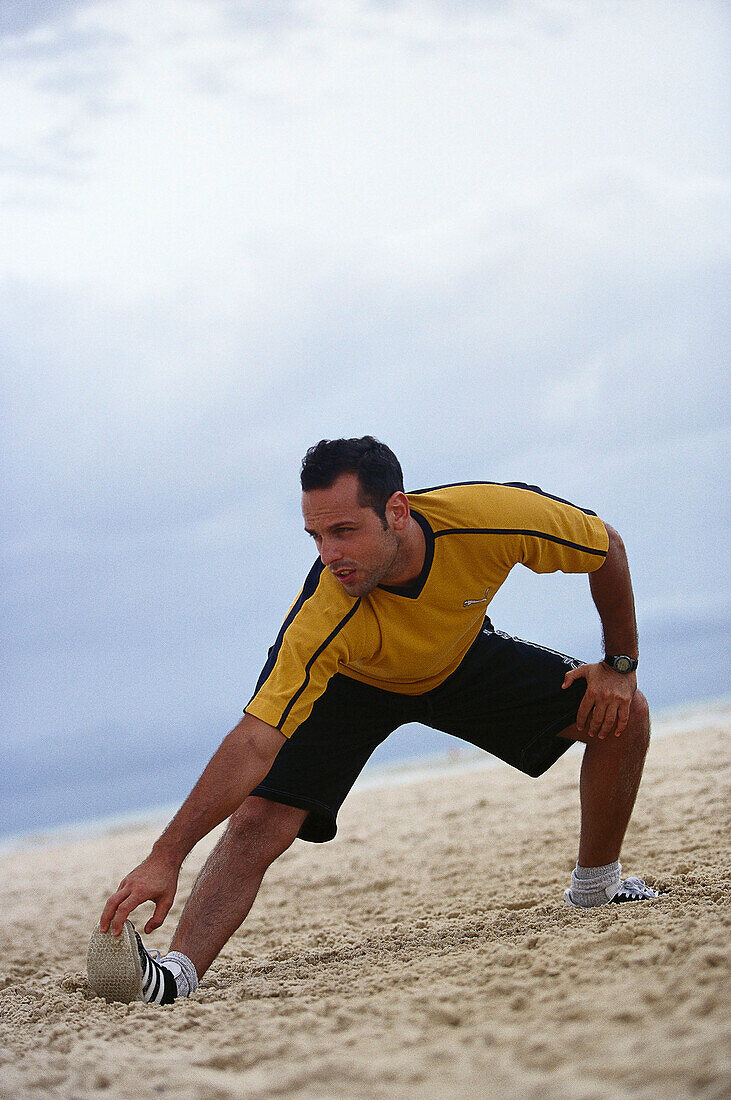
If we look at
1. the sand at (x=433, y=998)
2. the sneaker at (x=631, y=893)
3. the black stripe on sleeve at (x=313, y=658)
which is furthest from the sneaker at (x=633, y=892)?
the black stripe on sleeve at (x=313, y=658)

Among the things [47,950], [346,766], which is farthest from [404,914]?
[47,950]

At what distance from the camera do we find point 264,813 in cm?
290

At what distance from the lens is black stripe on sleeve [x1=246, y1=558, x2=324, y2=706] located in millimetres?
2555

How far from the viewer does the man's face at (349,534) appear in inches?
102

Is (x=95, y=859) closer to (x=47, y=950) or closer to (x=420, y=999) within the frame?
(x=47, y=950)

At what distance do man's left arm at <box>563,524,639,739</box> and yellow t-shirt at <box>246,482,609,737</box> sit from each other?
0.12 meters

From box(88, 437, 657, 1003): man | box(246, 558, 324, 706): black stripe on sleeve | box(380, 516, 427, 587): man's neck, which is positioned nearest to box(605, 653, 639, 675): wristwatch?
box(88, 437, 657, 1003): man

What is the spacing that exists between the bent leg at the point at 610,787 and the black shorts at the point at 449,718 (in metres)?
0.14

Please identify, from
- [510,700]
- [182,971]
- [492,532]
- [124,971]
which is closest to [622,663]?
[510,700]

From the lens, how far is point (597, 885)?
3.11 meters

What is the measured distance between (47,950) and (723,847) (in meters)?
3.00

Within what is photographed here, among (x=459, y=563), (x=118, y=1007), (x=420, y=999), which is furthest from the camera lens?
(x=459, y=563)

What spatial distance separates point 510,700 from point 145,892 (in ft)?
4.61

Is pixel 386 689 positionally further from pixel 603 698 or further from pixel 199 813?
pixel 199 813
